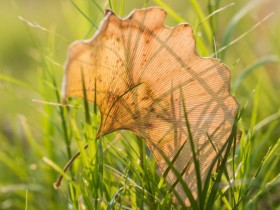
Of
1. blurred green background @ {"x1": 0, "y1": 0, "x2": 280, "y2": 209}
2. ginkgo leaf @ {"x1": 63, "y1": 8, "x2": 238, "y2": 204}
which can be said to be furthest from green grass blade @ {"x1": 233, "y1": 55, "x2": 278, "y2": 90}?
ginkgo leaf @ {"x1": 63, "y1": 8, "x2": 238, "y2": 204}

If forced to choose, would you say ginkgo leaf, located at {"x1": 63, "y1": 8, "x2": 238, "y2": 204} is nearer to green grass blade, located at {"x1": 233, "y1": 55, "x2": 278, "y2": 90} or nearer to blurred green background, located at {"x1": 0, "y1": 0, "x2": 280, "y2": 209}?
blurred green background, located at {"x1": 0, "y1": 0, "x2": 280, "y2": 209}

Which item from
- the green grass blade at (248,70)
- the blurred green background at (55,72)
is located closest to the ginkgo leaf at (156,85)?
the blurred green background at (55,72)

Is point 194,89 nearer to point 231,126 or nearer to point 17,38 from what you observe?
point 231,126

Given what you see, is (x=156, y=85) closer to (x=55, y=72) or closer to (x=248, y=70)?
(x=248, y=70)

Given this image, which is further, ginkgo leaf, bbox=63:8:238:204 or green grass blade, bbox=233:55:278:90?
green grass blade, bbox=233:55:278:90

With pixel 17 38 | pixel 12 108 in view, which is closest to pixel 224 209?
pixel 12 108
